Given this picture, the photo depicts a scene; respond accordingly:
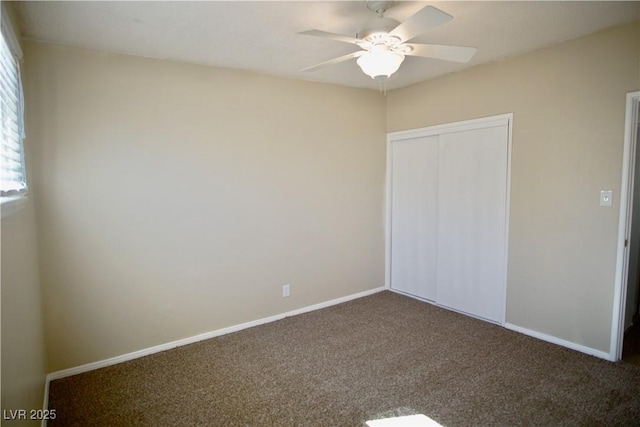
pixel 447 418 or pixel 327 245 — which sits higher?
pixel 327 245

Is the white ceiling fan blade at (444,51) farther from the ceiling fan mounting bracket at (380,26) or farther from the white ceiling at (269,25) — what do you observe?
the white ceiling at (269,25)

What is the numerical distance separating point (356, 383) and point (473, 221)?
2.01 m

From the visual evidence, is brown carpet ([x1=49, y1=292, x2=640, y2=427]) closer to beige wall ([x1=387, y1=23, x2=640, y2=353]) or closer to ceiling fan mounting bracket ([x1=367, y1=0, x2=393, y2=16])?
beige wall ([x1=387, y1=23, x2=640, y2=353])

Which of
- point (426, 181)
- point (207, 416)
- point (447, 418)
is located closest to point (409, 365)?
point (447, 418)

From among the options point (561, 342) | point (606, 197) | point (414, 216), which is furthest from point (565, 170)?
point (414, 216)

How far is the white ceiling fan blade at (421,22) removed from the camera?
1.60 metres

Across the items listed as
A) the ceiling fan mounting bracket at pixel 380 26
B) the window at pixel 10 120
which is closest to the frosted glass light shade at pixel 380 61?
the ceiling fan mounting bracket at pixel 380 26

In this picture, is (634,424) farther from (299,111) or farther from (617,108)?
(299,111)

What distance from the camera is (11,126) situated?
1.94 meters

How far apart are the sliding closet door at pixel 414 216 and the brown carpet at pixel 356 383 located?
0.91 meters

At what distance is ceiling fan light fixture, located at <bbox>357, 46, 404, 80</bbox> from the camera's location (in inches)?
80.8

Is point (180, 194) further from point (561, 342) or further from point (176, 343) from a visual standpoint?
point (561, 342)

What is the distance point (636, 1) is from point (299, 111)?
261cm

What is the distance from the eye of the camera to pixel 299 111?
3.69 m
